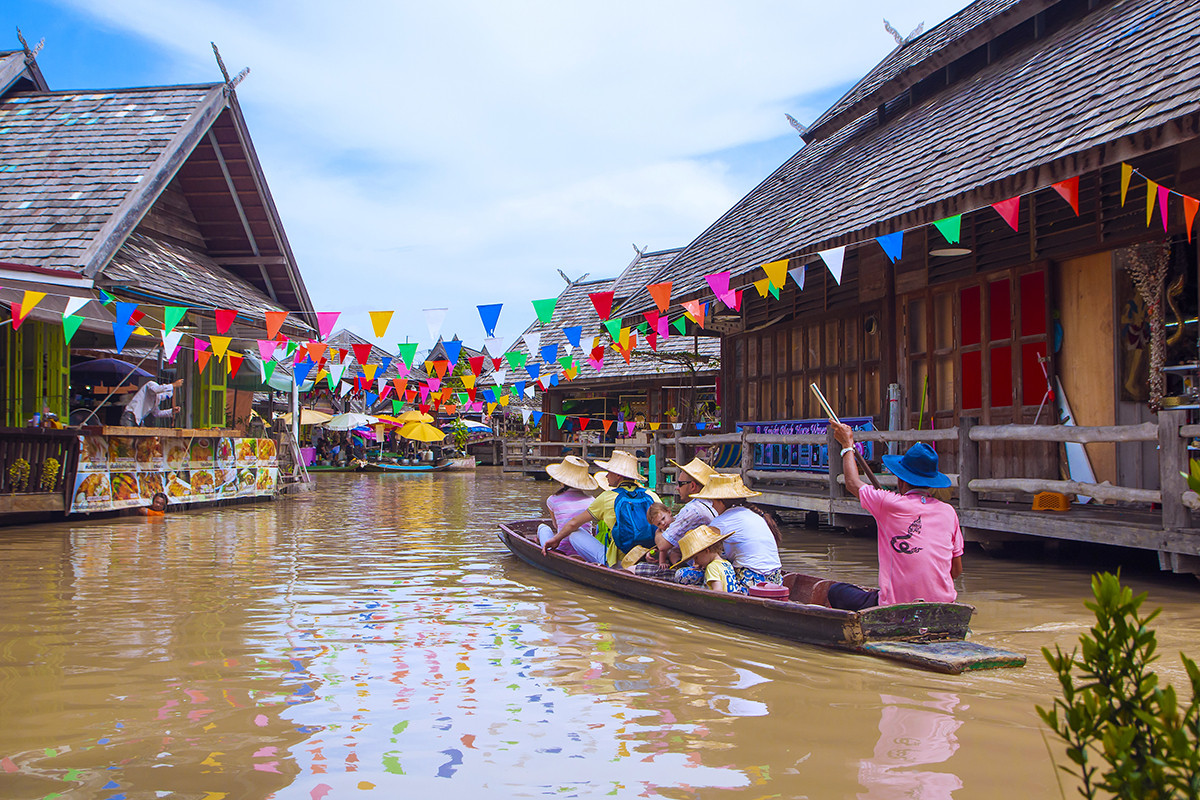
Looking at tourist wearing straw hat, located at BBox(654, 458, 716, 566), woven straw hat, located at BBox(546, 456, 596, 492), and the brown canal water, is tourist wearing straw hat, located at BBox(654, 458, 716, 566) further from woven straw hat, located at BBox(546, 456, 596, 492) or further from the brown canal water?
woven straw hat, located at BBox(546, 456, 596, 492)

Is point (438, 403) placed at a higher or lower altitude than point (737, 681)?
higher

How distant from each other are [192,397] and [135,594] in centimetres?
975

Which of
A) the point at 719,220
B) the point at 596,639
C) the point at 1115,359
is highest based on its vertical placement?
the point at 719,220

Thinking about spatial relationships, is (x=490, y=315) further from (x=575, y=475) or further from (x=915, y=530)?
(x=915, y=530)

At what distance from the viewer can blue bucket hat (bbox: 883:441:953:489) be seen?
5918 mm

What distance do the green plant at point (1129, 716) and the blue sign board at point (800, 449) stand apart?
9.79m

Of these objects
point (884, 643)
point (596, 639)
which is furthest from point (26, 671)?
point (884, 643)

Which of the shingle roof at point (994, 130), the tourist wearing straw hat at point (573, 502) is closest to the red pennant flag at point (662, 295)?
the shingle roof at point (994, 130)

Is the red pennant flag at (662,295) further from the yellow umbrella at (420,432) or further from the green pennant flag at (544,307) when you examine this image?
the yellow umbrella at (420,432)

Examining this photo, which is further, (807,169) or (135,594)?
(807,169)

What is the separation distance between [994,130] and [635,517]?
19.0 ft

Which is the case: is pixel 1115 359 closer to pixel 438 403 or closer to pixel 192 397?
pixel 192 397

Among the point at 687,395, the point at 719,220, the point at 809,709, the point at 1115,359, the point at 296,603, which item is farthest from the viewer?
the point at 687,395

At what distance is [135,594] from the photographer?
809 cm
